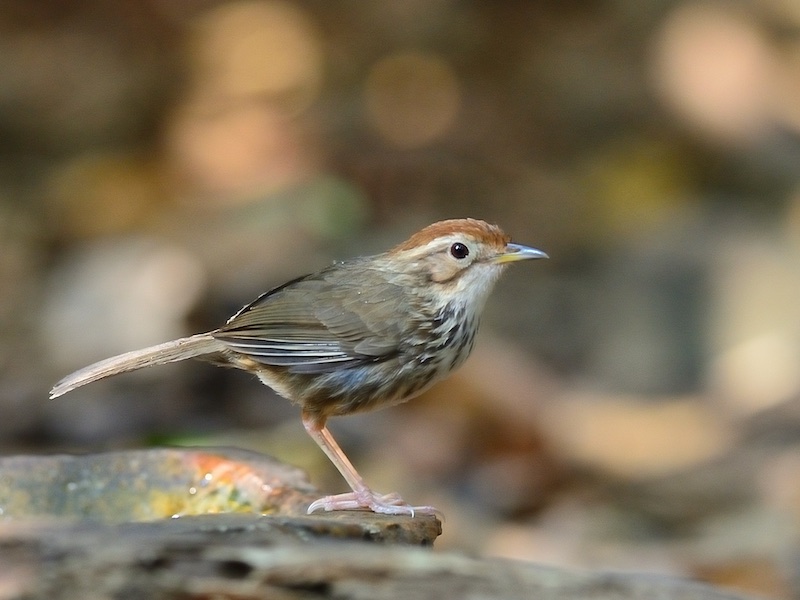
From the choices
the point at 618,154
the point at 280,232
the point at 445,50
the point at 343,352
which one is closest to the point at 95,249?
the point at 280,232

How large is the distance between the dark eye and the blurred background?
9.45ft

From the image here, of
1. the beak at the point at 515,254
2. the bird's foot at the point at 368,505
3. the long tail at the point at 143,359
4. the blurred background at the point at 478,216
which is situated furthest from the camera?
the blurred background at the point at 478,216

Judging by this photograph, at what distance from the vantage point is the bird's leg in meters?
3.62

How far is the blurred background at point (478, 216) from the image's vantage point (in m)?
8.16

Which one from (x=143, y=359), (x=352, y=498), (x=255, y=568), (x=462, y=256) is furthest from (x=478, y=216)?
(x=255, y=568)

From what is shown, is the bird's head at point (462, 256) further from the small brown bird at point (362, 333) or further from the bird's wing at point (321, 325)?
the bird's wing at point (321, 325)

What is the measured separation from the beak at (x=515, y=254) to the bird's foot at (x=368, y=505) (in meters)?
1.00

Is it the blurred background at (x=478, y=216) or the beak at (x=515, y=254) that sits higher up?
the blurred background at (x=478, y=216)

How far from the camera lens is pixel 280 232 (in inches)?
414

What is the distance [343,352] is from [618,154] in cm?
909

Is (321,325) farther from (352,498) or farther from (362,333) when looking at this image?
(352,498)

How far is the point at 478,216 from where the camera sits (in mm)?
11883

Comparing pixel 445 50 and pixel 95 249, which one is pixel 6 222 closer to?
pixel 95 249

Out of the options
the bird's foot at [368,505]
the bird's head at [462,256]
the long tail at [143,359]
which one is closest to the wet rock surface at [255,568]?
the bird's foot at [368,505]
